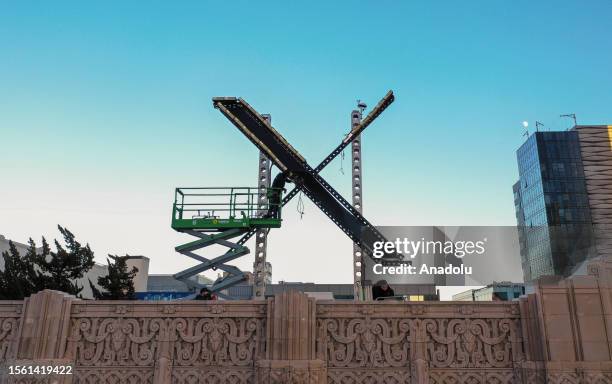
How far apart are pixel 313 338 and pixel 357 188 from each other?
48.3 feet

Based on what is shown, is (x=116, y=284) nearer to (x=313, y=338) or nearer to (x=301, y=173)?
(x=301, y=173)

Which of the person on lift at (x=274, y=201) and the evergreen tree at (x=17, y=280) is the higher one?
the person on lift at (x=274, y=201)

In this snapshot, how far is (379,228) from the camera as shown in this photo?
22.6 m

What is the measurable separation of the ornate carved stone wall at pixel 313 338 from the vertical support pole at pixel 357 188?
36.8ft

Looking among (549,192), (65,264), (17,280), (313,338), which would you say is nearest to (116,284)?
(65,264)

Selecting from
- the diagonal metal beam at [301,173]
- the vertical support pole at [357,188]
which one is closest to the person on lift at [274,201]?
the diagonal metal beam at [301,173]

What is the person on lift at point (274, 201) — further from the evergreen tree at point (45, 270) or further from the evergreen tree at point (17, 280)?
the evergreen tree at point (17, 280)

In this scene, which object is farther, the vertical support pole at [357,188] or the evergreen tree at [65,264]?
the vertical support pole at [357,188]

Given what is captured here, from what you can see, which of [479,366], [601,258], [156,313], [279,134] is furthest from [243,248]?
[601,258]

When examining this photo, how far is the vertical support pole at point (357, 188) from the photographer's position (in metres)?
23.1

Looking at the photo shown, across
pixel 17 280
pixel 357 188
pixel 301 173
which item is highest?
pixel 301 173

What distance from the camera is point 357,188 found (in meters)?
24.4

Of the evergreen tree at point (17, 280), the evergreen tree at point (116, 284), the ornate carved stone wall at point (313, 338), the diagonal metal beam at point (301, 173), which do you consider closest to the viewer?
the ornate carved stone wall at point (313, 338)

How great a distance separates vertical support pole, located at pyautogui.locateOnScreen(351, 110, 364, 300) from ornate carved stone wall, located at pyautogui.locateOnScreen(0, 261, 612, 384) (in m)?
11.2
